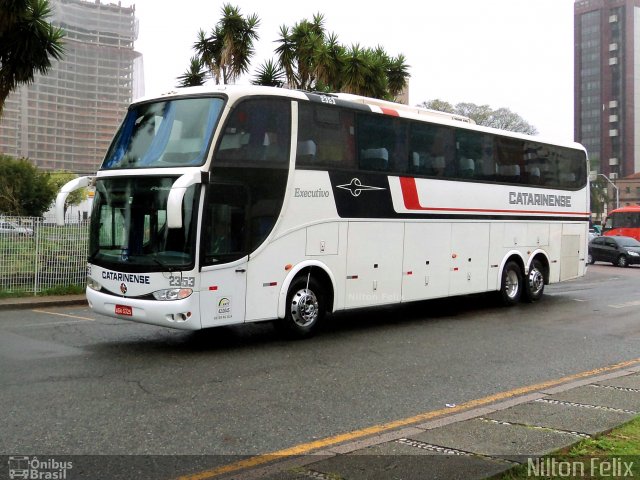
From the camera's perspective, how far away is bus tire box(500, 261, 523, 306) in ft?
50.0

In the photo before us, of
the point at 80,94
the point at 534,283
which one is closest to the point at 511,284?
the point at 534,283

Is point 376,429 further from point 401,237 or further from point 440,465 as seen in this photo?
point 401,237

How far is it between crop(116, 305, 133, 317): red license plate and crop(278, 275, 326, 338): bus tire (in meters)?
2.34

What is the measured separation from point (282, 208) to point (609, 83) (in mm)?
141084

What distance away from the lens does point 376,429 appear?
5.84 metres

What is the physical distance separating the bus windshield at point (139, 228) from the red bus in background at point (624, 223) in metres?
Answer: 43.4

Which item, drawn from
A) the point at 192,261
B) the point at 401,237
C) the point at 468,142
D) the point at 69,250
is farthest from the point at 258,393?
the point at 69,250

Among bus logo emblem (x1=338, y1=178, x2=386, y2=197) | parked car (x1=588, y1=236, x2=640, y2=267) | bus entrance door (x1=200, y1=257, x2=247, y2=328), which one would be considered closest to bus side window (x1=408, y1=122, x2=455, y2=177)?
bus logo emblem (x1=338, y1=178, x2=386, y2=197)

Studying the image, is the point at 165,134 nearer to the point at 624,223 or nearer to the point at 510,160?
the point at 510,160

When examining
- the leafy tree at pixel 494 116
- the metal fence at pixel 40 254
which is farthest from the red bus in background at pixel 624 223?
the metal fence at pixel 40 254

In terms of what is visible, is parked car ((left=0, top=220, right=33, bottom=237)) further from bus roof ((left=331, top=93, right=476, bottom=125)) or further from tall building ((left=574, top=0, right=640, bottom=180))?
tall building ((left=574, top=0, right=640, bottom=180))

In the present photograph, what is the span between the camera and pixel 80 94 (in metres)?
108

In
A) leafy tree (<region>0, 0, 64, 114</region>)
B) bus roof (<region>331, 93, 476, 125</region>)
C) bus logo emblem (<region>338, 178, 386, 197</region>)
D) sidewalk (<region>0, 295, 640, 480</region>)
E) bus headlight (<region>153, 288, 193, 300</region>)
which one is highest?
leafy tree (<region>0, 0, 64, 114</region>)

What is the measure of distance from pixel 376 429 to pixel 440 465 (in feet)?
4.04
